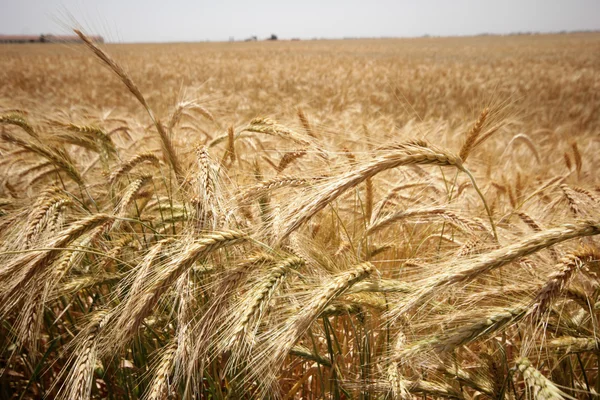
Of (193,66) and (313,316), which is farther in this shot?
(193,66)

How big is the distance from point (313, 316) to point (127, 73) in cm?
137

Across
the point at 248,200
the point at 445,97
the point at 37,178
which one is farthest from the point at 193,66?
the point at 248,200

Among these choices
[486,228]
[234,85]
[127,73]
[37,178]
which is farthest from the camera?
[234,85]

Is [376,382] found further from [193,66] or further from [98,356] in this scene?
[193,66]

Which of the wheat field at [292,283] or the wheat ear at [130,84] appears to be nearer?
the wheat field at [292,283]

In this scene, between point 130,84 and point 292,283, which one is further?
point 130,84

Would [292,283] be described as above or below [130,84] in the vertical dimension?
below

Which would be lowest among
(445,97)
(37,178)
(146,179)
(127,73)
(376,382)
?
(445,97)

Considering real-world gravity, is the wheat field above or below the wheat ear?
below

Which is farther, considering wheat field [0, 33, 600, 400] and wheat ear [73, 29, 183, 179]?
wheat ear [73, 29, 183, 179]

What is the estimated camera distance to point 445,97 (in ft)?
35.1

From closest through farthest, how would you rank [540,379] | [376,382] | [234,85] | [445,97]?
[540,379] → [376,382] → [445,97] → [234,85]

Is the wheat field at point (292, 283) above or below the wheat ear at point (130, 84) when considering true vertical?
below

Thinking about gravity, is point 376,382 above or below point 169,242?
below
